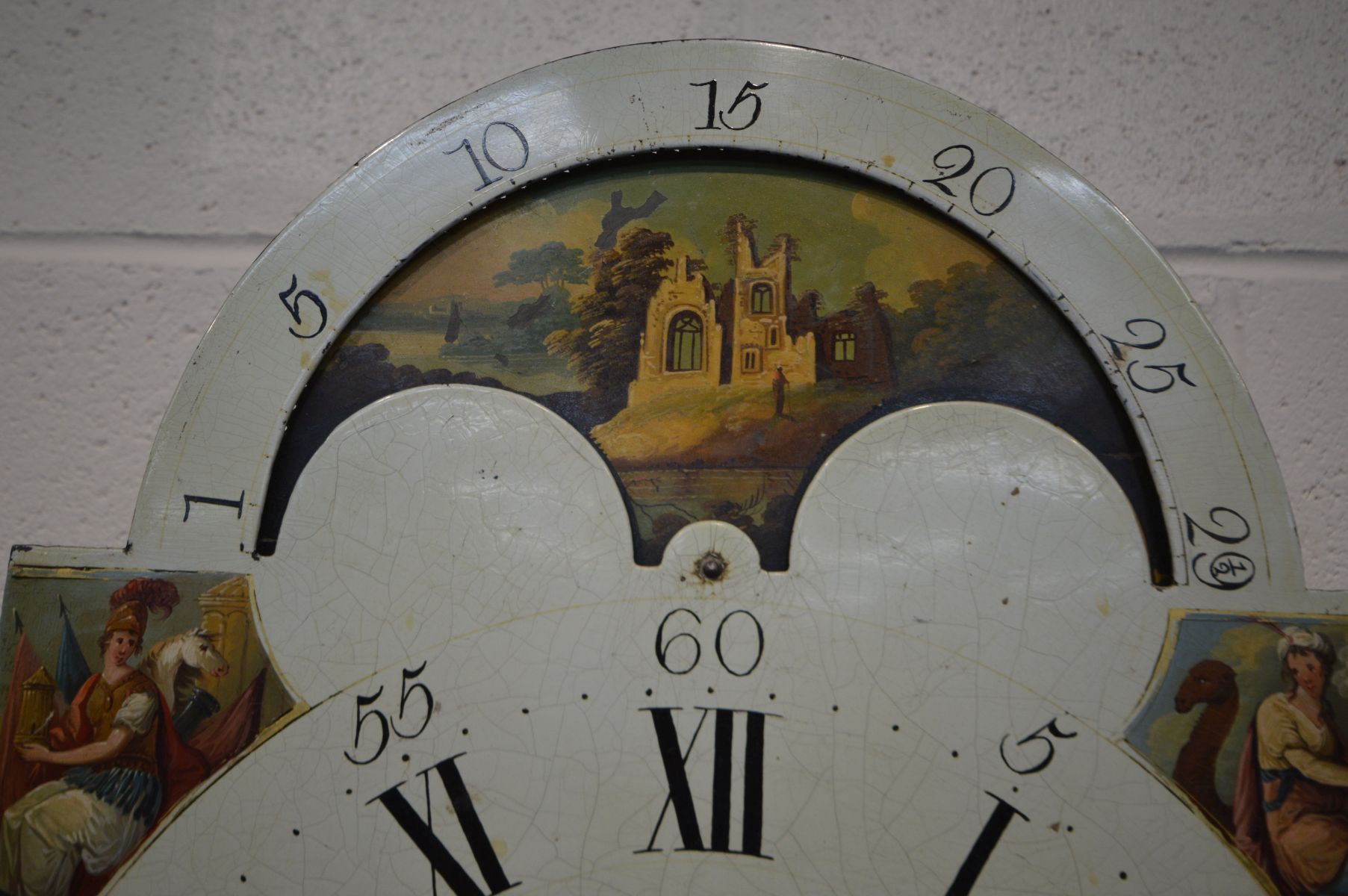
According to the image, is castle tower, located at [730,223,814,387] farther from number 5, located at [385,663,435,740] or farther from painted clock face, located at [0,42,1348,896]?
number 5, located at [385,663,435,740]

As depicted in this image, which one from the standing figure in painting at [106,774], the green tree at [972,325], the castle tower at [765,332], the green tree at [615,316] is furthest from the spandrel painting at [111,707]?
the green tree at [972,325]

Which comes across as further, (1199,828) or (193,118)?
(193,118)

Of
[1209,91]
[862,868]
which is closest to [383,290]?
[862,868]

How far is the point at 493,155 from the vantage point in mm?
722

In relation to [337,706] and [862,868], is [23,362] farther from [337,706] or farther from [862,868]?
[862,868]

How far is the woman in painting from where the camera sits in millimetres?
631

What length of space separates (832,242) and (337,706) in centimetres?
48

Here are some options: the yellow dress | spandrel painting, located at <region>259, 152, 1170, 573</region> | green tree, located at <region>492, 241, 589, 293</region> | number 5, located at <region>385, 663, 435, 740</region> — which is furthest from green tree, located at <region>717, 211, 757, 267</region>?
the yellow dress

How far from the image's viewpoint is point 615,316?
0.72 m

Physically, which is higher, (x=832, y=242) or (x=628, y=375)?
(x=832, y=242)

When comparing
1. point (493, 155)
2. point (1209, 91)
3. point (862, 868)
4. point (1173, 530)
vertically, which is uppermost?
point (1209, 91)

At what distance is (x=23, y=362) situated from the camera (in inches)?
31.1

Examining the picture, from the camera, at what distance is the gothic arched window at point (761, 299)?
71 cm

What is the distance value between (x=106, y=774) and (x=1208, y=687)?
0.74m
